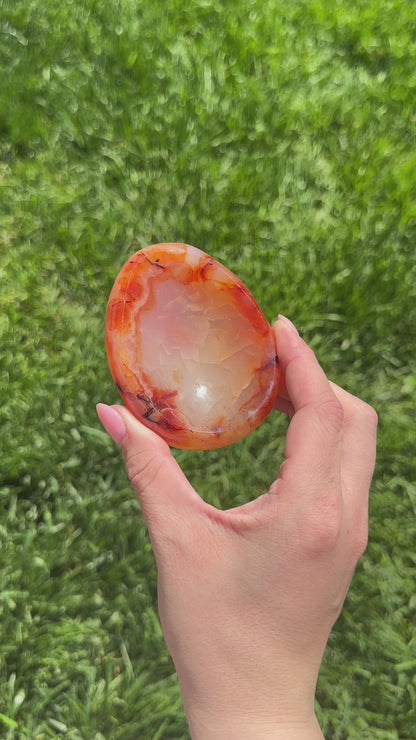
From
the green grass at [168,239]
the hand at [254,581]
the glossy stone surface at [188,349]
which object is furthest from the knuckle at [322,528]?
the green grass at [168,239]

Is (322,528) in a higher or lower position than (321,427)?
lower

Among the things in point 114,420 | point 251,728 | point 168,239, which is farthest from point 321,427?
point 168,239

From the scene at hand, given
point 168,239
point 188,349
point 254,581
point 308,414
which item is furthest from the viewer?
point 168,239

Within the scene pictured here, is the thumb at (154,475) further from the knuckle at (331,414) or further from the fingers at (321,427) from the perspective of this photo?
the knuckle at (331,414)

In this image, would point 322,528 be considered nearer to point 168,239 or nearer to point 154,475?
point 154,475

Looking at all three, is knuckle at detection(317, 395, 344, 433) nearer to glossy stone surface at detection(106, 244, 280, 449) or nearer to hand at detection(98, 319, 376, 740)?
hand at detection(98, 319, 376, 740)

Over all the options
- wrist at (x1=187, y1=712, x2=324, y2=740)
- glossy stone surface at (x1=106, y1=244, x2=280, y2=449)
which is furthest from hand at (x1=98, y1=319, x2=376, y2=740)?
glossy stone surface at (x1=106, y1=244, x2=280, y2=449)

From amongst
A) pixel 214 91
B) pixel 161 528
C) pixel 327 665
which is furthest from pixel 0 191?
pixel 327 665

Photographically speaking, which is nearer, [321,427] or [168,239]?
[321,427]
